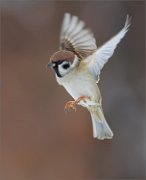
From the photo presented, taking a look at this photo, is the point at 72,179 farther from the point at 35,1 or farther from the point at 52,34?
the point at 35,1

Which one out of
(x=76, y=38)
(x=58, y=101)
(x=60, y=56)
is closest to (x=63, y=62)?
(x=60, y=56)

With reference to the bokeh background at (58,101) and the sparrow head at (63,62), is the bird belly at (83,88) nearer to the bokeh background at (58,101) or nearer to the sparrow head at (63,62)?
the sparrow head at (63,62)

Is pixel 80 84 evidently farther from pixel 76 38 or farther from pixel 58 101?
pixel 58 101

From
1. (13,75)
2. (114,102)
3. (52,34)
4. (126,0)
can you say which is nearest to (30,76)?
(13,75)

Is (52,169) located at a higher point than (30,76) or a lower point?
lower

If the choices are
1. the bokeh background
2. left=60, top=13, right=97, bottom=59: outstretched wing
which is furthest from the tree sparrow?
the bokeh background

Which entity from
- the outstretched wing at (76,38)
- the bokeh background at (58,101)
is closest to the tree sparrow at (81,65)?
the outstretched wing at (76,38)
